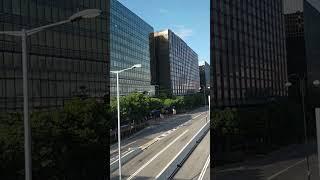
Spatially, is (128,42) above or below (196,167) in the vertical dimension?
above

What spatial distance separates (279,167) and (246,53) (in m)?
6.93

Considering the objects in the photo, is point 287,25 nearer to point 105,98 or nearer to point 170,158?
point 105,98

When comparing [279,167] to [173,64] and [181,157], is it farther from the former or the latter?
[181,157]

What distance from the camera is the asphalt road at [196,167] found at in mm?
77125

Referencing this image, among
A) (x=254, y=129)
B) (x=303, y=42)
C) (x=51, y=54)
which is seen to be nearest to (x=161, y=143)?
A: (x=51, y=54)

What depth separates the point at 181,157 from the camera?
94.4 metres

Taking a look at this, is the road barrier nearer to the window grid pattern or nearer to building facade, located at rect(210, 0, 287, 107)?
the window grid pattern

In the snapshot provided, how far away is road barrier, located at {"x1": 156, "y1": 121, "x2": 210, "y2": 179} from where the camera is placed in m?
77.7

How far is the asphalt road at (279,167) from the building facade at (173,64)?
31.2 meters

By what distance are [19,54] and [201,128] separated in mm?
90316

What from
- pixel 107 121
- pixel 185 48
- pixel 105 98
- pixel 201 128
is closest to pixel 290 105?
pixel 107 121

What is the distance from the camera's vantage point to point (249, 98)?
28.9m

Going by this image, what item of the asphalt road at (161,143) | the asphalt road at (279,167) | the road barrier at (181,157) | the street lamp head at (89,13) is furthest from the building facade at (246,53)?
the road barrier at (181,157)

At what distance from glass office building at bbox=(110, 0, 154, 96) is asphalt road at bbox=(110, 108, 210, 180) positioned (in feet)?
46.7
